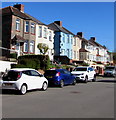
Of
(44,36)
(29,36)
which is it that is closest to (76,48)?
(44,36)

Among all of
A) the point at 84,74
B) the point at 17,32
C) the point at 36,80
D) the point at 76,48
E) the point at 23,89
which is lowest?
the point at 23,89

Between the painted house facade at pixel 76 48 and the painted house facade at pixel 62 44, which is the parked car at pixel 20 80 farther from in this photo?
the painted house facade at pixel 76 48

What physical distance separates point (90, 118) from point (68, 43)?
46.6 meters

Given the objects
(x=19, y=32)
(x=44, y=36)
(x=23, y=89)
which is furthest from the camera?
(x=44, y=36)

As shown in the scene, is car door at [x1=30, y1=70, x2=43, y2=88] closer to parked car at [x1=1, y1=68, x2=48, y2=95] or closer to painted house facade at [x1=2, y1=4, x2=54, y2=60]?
parked car at [x1=1, y1=68, x2=48, y2=95]

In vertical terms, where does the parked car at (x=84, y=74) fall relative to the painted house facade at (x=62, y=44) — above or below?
below

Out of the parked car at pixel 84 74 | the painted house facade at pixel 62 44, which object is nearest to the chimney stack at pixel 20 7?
the painted house facade at pixel 62 44

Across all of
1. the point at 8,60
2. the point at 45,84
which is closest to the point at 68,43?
the point at 8,60

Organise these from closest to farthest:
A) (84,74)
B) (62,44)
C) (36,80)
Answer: (36,80) → (84,74) → (62,44)

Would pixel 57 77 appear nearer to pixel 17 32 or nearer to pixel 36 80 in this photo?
pixel 36 80

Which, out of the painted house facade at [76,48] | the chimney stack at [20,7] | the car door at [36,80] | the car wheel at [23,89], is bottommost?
the car wheel at [23,89]

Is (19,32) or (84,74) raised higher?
(19,32)

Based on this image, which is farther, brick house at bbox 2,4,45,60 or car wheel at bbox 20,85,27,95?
brick house at bbox 2,4,45,60

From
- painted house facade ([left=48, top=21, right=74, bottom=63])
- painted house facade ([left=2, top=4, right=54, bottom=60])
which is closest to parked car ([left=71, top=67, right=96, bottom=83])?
painted house facade ([left=2, top=4, right=54, bottom=60])
